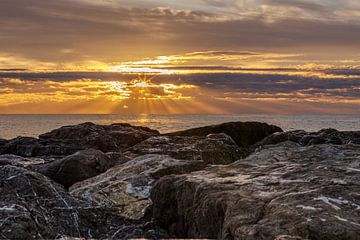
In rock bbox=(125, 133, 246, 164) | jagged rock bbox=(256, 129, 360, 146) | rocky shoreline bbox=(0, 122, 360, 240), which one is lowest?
jagged rock bbox=(256, 129, 360, 146)

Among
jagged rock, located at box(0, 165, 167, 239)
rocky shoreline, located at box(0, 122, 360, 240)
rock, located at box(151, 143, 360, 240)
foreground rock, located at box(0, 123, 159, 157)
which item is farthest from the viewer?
foreground rock, located at box(0, 123, 159, 157)

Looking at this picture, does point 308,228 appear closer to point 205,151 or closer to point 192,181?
point 192,181

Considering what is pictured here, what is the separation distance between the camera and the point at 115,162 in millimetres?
15492

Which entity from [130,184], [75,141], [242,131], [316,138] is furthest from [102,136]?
[130,184]

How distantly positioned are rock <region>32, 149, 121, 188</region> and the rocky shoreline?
0.03 metres

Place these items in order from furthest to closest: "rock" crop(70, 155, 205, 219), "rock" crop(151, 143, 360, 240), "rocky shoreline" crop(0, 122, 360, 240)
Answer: "rock" crop(70, 155, 205, 219)
"rocky shoreline" crop(0, 122, 360, 240)
"rock" crop(151, 143, 360, 240)

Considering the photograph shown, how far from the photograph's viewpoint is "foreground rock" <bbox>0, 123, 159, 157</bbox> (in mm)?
22744

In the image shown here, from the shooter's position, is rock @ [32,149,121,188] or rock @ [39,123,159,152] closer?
rock @ [32,149,121,188]

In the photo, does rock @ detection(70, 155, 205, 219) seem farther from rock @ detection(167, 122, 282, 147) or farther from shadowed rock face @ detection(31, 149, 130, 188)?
rock @ detection(167, 122, 282, 147)

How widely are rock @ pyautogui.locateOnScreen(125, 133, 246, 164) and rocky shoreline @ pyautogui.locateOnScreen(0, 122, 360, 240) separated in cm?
346

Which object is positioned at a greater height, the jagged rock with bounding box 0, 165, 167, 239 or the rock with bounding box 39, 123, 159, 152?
the jagged rock with bounding box 0, 165, 167, 239

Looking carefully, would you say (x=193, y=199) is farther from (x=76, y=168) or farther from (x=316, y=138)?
(x=316, y=138)

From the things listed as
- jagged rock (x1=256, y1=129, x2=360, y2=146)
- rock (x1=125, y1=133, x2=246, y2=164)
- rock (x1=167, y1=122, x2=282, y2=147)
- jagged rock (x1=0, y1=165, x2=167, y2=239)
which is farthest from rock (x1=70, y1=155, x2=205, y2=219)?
rock (x1=167, y1=122, x2=282, y2=147)

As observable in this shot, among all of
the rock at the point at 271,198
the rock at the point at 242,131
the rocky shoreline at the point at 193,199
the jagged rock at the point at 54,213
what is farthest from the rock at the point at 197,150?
the rock at the point at 242,131
